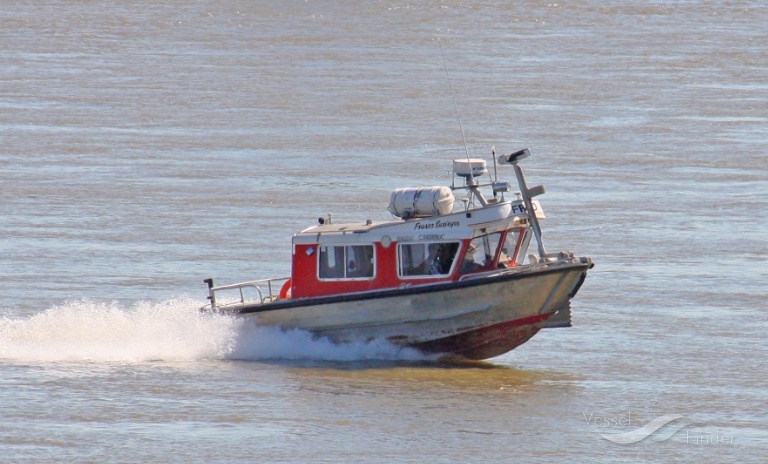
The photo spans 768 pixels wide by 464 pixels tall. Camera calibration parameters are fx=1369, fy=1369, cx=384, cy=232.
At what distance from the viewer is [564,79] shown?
36.2m

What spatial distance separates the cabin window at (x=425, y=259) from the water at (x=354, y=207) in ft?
3.19

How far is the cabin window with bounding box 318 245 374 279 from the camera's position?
15531 mm

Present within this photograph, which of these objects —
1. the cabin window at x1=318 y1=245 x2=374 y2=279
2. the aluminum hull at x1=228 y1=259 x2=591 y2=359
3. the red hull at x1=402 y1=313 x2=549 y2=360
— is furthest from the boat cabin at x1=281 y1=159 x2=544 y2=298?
the red hull at x1=402 y1=313 x2=549 y2=360

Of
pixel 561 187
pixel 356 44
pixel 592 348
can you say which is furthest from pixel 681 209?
pixel 356 44

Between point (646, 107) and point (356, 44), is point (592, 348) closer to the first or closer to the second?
point (646, 107)

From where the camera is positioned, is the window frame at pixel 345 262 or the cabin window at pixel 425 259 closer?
the cabin window at pixel 425 259

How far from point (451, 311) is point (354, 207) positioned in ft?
27.3

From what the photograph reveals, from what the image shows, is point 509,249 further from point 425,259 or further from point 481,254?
point 425,259

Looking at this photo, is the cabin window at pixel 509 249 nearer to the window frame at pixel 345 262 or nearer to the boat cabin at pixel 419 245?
the boat cabin at pixel 419 245

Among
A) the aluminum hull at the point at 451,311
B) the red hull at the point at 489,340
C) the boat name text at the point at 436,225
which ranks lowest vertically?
the red hull at the point at 489,340

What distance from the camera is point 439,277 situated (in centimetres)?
1539

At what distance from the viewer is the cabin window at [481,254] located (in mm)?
15398

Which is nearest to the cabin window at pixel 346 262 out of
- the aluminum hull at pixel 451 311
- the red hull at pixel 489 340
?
the aluminum hull at pixel 451 311

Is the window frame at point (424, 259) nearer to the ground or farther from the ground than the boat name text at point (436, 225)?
nearer to the ground
